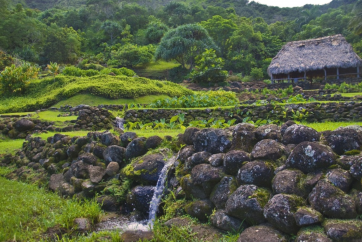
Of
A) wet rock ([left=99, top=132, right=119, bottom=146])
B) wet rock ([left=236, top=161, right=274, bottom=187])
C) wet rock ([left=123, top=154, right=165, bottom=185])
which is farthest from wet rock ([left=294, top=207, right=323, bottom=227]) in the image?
wet rock ([left=99, top=132, right=119, bottom=146])

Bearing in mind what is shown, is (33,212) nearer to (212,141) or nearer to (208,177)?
(208,177)

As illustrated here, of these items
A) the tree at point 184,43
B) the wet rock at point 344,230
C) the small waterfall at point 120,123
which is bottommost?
the small waterfall at point 120,123

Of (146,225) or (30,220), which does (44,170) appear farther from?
(146,225)

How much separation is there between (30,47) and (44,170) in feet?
126

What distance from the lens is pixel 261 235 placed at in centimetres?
361

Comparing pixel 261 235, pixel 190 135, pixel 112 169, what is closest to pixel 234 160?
pixel 261 235

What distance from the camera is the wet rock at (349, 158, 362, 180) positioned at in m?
3.45

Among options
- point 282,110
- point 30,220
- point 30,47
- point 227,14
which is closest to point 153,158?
point 30,220

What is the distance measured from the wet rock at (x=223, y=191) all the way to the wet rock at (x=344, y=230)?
1386mm

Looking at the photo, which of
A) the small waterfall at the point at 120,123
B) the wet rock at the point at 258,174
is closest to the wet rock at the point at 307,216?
the wet rock at the point at 258,174

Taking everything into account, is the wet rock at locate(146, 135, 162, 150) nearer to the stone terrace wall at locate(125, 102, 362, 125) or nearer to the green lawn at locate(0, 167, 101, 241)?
the green lawn at locate(0, 167, 101, 241)

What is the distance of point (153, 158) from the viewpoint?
5906 mm

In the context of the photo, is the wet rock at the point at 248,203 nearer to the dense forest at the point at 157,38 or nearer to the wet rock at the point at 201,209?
the wet rock at the point at 201,209

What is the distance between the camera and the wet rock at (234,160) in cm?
447
